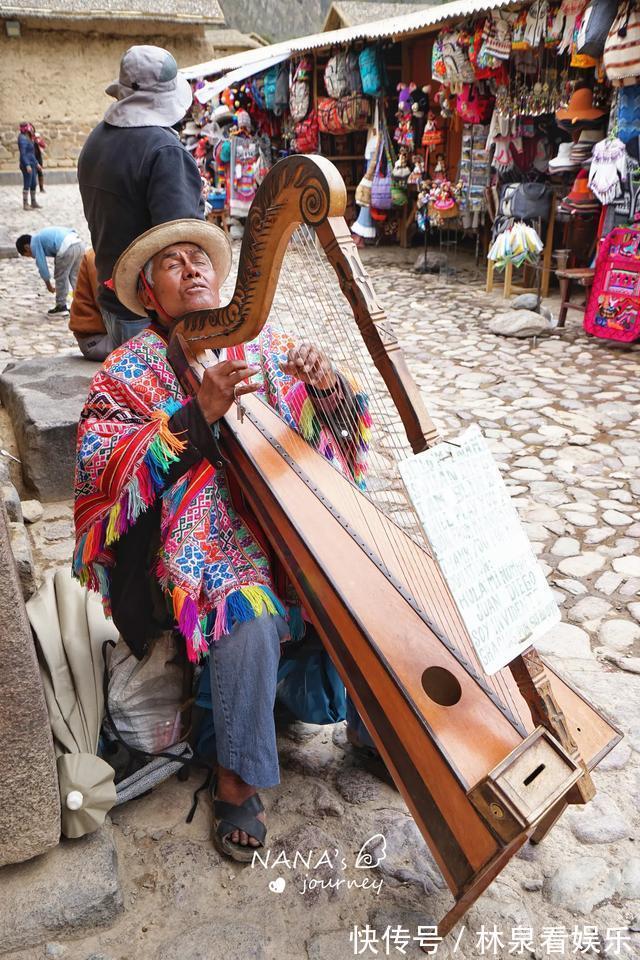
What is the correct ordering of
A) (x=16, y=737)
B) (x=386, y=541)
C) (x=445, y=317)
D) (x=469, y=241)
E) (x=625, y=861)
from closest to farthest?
(x=16, y=737) < (x=625, y=861) < (x=386, y=541) < (x=445, y=317) < (x=469, y=241)

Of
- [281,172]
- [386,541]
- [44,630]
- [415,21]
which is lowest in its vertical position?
[44,630]

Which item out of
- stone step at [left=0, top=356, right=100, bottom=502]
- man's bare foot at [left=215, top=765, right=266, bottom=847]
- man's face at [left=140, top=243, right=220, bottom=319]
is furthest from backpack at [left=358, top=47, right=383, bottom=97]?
man's bare foot at [left=215, top=765, right=266, bottom=847]

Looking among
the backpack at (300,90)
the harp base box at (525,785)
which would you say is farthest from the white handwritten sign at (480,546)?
the backpack at (300,90)

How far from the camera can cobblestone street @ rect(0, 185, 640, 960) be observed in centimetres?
163

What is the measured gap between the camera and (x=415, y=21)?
8.15 m

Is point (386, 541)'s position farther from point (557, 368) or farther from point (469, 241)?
point (469, 241)

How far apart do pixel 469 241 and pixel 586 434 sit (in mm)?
6436

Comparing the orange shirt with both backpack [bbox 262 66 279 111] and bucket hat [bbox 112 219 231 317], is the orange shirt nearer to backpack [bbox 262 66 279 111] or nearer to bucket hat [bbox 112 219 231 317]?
bucket hat [bbox 112 219 231 317]

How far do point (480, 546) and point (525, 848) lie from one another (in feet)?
3.29

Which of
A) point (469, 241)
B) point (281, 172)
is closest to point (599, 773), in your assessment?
point (281, 172)

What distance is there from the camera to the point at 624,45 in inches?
214

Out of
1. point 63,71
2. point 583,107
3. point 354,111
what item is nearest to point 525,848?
point 583,107

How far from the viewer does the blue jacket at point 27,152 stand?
14.2m

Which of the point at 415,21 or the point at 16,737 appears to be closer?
the point at 16,737
